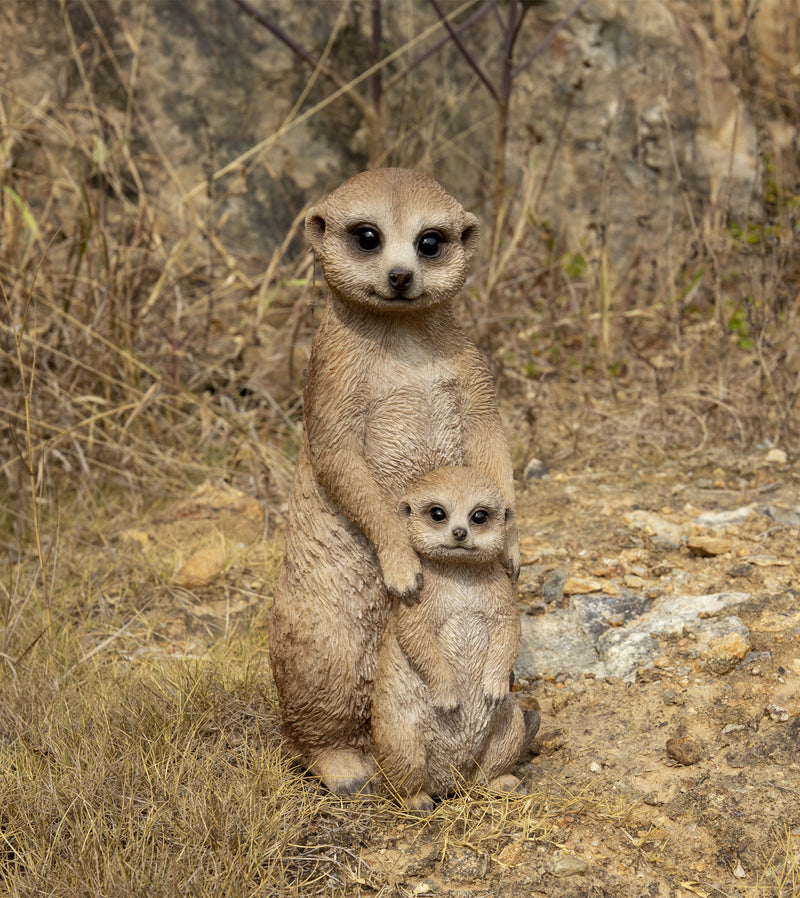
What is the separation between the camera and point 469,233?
9.17ft

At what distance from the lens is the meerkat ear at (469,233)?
276 cm

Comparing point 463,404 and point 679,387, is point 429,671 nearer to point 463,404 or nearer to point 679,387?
point 463,404

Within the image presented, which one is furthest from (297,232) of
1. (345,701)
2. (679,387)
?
→ (345,701)

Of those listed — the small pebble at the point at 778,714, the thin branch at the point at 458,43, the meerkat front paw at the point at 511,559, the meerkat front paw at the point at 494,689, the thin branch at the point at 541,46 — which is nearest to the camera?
the meerkat front paw at the point at 494,689

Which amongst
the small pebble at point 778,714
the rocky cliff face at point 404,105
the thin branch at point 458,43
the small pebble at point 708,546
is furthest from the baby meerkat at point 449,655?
the rocky cliff face at point 404,105

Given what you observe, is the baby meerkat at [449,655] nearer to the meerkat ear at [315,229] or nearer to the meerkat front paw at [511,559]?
the meerkat front paw at [511,559]

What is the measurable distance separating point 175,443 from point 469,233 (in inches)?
106

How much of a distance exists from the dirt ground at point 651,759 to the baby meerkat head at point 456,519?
2.23ft

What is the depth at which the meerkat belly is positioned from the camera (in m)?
2.79

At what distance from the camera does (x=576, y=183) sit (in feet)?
21.7

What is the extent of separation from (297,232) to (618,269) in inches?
78.3

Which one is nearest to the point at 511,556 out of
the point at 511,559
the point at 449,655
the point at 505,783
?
the point at 511,559

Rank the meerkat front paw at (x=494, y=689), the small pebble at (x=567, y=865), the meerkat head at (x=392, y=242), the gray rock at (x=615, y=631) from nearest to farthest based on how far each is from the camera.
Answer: the small pebble at (x=567, y=865), the meerkat head at (x=392, y=242), the meerkat front paw at (x=494, y=689), the gray rock at (x=615, y=631)

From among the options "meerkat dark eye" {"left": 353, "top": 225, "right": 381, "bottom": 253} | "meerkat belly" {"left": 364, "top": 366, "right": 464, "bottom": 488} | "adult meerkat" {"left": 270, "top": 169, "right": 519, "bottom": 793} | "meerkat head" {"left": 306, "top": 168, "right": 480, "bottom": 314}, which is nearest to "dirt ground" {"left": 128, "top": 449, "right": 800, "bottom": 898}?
"adult meerkat" {"left": 270, "top": 169, "right": 519, "bottom": 793}
